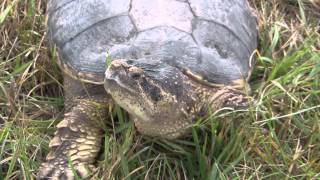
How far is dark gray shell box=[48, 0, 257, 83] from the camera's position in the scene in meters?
2.17

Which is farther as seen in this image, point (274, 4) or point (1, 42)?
point (274, 4)

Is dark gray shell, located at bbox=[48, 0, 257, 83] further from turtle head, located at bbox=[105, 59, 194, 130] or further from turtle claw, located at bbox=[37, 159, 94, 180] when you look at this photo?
turtle claw, located at bbox=[37, 159, 94, 180]

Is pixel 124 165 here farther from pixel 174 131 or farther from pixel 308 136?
pixel 308 136

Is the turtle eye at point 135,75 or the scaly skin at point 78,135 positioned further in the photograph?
the scaly skin at point 78,135

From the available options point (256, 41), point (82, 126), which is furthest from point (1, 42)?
point (256, 41)

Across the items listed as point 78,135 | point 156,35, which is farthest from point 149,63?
point 78,135

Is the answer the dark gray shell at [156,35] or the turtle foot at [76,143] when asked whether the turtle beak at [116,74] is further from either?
the turtle foot at [76,143]

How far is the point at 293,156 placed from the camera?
6.84 ft

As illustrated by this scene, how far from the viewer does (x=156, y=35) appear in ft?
7.19

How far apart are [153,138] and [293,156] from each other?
50 cm

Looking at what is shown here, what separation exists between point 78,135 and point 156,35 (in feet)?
1.54

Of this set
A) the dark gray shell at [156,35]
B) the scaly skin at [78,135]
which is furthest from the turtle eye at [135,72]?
the scaly skin at [78,135]

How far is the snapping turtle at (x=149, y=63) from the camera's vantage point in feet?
6.68

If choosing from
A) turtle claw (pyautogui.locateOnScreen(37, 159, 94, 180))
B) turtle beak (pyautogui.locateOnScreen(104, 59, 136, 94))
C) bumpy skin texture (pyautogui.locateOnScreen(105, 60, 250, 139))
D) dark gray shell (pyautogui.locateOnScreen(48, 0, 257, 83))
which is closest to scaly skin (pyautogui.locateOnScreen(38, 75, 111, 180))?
turtle claw (pyautogui.locateOnScreen(37, 159, 94, 180))
